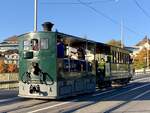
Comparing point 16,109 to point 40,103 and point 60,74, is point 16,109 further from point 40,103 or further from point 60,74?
point 60,74

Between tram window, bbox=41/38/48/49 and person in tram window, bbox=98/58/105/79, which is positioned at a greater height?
tram window, bbox=41/38/48/49

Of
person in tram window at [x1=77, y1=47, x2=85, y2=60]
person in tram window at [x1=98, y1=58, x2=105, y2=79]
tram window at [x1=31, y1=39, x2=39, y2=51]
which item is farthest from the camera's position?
person in tram window at [x1=98, y1=58, x2=105, y2=79]

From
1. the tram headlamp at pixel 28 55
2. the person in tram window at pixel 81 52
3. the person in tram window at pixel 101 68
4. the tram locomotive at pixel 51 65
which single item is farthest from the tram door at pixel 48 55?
the person in tram window at pixel 101 68

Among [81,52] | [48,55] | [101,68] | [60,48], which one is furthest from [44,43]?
[101,68]

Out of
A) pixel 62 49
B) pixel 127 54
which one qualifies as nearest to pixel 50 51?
pixel 62 49

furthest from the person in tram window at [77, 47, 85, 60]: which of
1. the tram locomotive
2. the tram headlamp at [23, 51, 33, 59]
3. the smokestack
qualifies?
the tram headlamp at [23, 51, 33, 59]

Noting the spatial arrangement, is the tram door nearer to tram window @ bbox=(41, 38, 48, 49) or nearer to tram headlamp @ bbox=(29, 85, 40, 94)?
tram window @ bbox=(41, 38, 48, 49)

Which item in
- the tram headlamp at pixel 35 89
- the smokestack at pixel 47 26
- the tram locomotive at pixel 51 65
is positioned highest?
the smokestack at pixel 47 26

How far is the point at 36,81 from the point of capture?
20.5 metres

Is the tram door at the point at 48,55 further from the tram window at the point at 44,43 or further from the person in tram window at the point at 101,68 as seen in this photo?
the person in tram window at the point at 101,68

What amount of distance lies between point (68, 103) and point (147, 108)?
3.70 m

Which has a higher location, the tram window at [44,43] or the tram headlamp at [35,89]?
the tram window at [44,43]

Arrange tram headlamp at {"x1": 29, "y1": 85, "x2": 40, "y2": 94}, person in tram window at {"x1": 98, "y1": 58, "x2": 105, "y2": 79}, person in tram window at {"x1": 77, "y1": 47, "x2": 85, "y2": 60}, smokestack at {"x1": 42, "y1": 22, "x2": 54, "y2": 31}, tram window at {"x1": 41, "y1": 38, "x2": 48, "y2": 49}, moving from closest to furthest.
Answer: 1. tram headlamp at {"x1": 29, "y1": 85, "x2": 40, "y2": 94}
2. tram window at {"x1": 41, "y1": 38, "x2": 48, "y2": 49}
3. smokestack at {"x1": 42, "y1": 22, "x2": 54, "y2": 31}
4. person in tram window at {"x1": 77, "y1": 47, "x2": 85, "y2": 60}
5. person in tram window at {"x1": 98, "y1": 58, "x2": 105, "y2": 79}

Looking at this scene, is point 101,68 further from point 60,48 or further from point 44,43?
point 44,43
